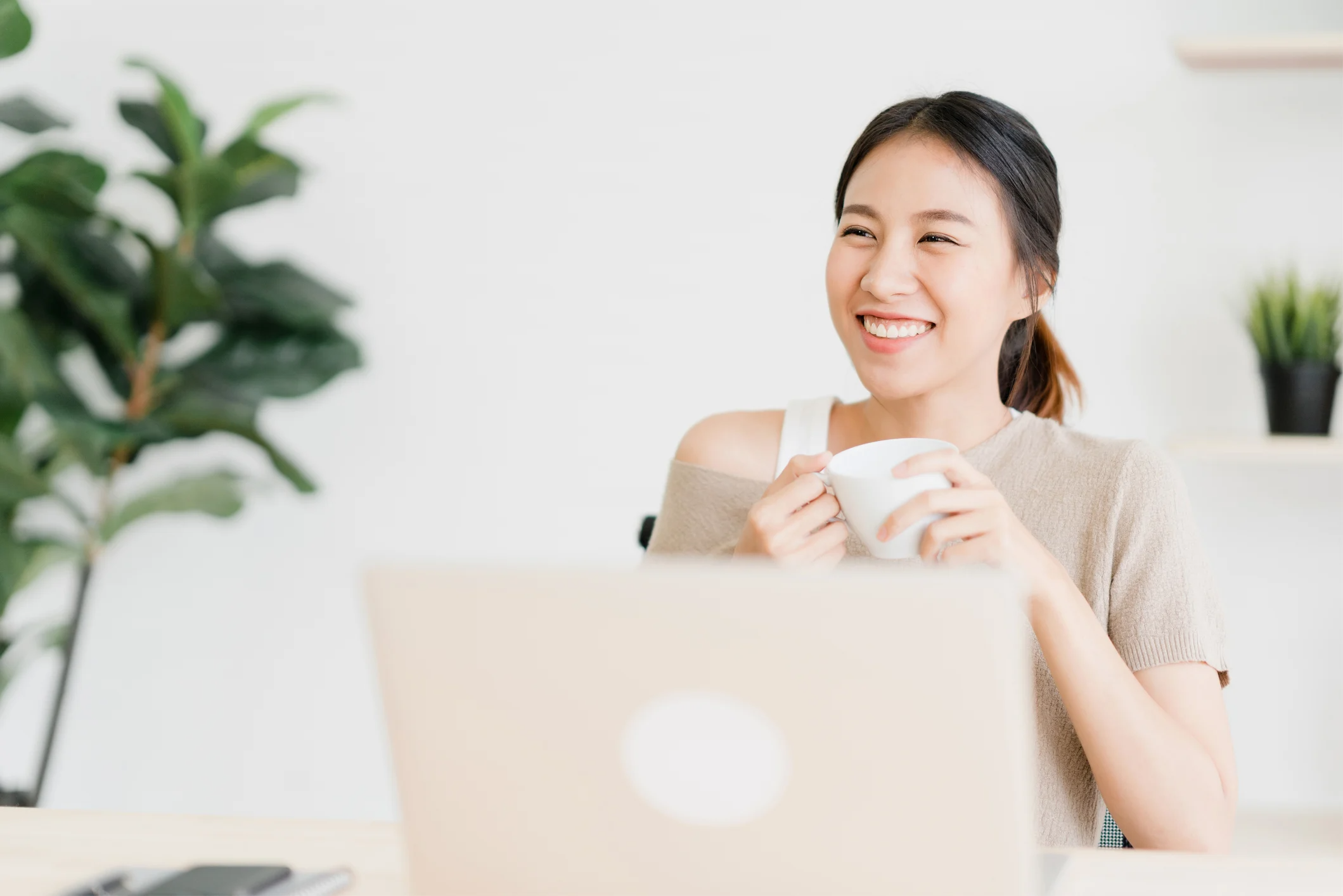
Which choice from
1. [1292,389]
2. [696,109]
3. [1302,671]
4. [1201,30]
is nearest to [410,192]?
[696,109]

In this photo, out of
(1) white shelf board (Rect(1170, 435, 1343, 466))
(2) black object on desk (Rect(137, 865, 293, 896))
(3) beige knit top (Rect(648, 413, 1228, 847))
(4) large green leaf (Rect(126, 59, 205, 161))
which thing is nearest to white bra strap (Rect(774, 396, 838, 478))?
(3) beige knit top (Rect(648, 413, 1228, 847))

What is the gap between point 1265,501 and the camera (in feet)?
8.17

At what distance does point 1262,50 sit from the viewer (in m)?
2.22

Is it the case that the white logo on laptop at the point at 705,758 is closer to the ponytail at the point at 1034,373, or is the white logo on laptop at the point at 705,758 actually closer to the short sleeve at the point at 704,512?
the short sleeve at the point at 704,512

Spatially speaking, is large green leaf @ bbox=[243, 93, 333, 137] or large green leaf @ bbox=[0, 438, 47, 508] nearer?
large green leaf @ bbox=[0, 438, 47, 508]

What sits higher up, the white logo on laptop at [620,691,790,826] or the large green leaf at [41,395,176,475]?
the large green leaf at [41,395,176,475]

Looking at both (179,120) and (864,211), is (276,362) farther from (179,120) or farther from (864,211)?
(864,211)

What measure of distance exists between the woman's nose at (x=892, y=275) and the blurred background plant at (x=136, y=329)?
142cm

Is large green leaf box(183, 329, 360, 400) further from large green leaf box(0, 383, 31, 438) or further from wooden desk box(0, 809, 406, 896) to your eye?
wooden desk box(0, 809, 406, 896)

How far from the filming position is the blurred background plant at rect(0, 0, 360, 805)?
2275 mm

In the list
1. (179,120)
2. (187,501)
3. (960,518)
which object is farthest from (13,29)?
(960,518)

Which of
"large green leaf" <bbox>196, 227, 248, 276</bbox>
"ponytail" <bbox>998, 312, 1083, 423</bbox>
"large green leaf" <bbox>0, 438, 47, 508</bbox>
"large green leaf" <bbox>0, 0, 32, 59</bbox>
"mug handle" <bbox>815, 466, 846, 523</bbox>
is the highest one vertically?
"large green leaf" <bbox>0, 0, 32, 59</bbox>

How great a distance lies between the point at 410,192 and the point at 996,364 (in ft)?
5.50

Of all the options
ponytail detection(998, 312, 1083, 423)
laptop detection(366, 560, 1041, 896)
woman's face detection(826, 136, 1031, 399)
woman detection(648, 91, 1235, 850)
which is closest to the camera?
laptop detection(366, 560, 1041, 896)
